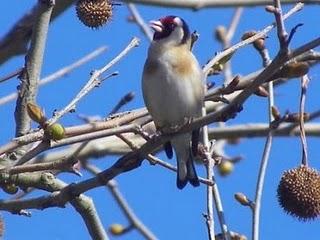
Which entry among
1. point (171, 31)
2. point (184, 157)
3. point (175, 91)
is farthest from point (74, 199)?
point (171, 31)

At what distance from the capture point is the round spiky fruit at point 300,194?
129 inches

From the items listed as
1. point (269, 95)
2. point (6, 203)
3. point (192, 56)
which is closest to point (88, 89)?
point (6, 203)

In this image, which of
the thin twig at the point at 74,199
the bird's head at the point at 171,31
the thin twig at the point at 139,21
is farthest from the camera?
the thin twig at the point at 139,21

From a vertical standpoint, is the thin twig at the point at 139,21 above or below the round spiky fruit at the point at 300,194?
above

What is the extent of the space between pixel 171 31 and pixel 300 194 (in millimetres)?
1400

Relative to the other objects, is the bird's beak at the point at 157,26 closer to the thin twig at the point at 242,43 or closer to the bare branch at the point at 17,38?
the bare branch at the point at 17,38

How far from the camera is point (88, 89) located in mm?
2912

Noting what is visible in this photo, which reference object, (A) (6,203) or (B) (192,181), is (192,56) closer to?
(B) (192,181)

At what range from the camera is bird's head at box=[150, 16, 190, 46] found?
4379 mm

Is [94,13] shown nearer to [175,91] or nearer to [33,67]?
[33,67]

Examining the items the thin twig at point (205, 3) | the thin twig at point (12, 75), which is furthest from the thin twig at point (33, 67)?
the thin twig at point (205, 3)

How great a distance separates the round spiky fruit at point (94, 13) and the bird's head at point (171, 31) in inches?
33.5

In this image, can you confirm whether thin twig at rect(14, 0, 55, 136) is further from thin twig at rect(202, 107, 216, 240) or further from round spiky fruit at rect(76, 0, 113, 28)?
thin twig at rect(202, 107, 216, 240)

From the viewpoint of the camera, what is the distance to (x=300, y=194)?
3281 millimetres
